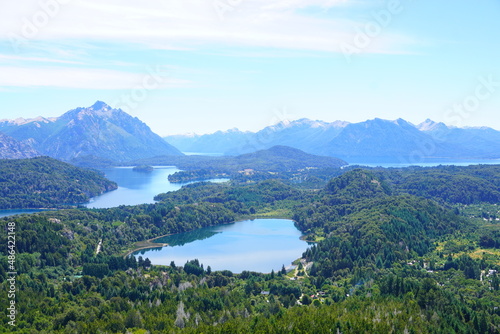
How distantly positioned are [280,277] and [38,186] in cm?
12665

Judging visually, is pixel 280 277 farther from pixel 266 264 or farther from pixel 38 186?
pixel 38 186

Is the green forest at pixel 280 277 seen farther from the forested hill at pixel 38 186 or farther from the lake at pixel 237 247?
the forested hill at pixel 38 186

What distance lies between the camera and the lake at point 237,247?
3526 inches

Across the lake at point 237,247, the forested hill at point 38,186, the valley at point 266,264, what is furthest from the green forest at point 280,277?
the forested hill at point 38,186

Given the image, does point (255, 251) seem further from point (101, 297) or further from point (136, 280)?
point (101, 297)

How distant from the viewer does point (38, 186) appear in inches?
6900

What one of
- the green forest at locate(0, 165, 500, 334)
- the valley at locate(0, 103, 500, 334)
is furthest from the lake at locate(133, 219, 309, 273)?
the green forest at locate(0, 165, 500, 334)

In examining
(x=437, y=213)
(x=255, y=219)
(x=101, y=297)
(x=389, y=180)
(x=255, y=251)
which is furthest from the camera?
(x=389, y=180)

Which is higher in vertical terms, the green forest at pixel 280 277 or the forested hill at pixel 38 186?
the forested hill at pixel 38 186

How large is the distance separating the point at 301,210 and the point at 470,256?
59020 millimetres

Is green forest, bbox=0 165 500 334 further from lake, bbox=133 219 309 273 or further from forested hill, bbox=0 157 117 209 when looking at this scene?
forested hill, bbox=0 157 117 209

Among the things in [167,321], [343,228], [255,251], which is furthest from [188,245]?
[167,321]

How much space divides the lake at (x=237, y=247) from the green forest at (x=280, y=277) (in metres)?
4.01

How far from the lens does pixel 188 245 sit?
351 ft
